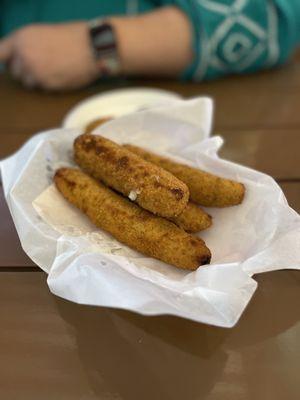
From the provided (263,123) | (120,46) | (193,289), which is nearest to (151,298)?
(193,289)

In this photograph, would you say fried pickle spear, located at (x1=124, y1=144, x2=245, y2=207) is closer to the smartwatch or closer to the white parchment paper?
the white parchment paper

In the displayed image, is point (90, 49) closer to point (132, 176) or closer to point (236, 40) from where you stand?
point (236, 40)

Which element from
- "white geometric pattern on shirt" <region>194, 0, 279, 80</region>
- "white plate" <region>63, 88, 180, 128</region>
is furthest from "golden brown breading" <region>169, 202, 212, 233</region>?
"white geometric pattern on shirt" <region>194, 0, 279, 80</region>

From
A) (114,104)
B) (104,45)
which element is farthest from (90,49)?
(114,104)

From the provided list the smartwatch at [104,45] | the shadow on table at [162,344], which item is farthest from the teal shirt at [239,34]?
the shadow on table at [162,344]

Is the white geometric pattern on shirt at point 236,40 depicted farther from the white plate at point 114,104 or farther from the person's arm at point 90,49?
the white plate at point 114,104

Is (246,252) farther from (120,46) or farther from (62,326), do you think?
(120,46)
